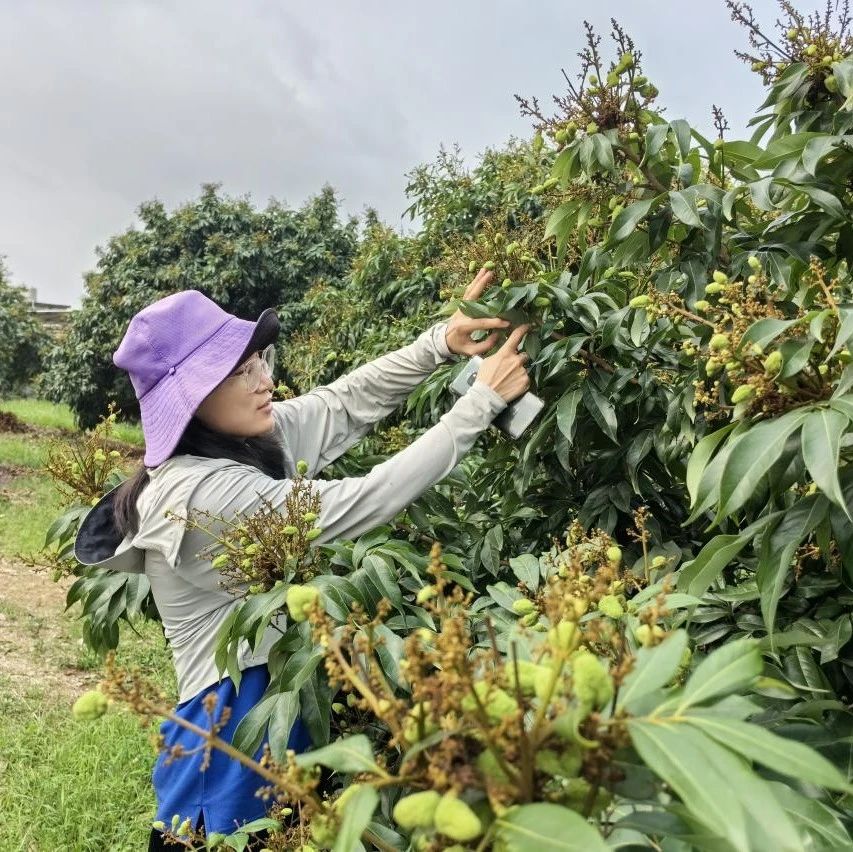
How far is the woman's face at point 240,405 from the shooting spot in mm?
1669

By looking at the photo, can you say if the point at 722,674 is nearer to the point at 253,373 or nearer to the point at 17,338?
the point at 253,373

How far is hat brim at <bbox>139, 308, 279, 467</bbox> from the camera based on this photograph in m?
1.60

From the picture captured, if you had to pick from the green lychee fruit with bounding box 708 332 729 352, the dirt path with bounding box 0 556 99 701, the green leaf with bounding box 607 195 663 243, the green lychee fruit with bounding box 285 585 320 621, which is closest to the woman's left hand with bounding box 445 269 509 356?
the green leaf with bounding box 607 195 663 243

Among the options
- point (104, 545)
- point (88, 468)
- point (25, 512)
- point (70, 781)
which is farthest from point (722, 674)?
point (25, 512)

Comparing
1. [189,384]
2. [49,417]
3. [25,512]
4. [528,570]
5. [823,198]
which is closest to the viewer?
[823,198]

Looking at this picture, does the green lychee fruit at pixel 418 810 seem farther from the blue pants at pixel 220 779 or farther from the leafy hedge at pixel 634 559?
the blue pants at pixel 220 779

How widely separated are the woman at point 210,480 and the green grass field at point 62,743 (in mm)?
202

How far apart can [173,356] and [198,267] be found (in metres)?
9.51

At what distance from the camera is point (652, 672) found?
55cm

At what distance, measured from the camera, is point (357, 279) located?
539 centimetres

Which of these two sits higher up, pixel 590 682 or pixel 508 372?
pixel 508 372

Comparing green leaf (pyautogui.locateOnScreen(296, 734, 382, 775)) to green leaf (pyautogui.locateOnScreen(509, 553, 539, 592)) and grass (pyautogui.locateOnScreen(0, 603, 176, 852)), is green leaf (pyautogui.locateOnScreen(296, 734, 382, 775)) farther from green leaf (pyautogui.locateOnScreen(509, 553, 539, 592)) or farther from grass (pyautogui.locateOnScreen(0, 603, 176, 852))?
grass (pyautogui.locateOnScreen(0, 603, 176, 852))

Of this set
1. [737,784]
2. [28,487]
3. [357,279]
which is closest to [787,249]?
[737,784]

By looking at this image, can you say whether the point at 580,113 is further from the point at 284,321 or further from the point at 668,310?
the point at 284,321
